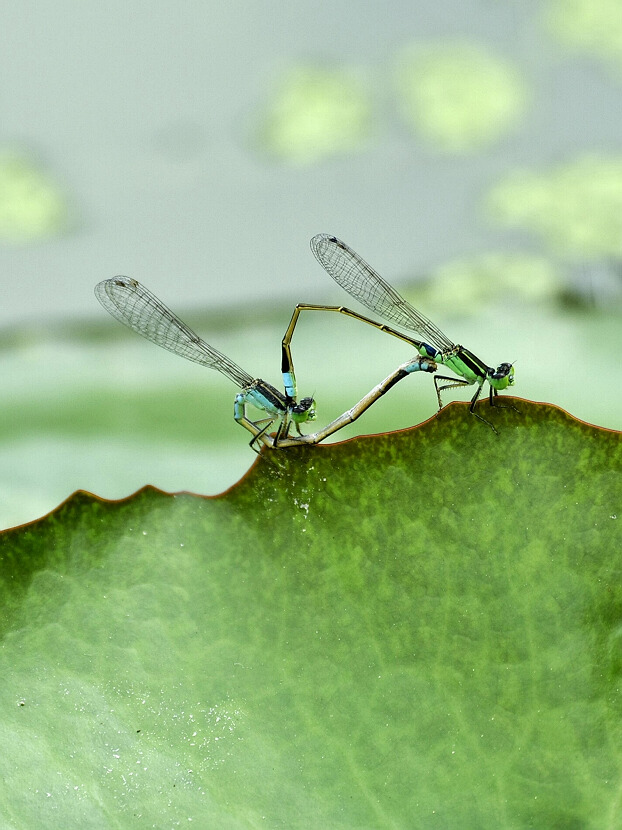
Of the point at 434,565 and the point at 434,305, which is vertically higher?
the point at 434,305

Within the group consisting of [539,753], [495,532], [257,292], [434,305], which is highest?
[257,292]

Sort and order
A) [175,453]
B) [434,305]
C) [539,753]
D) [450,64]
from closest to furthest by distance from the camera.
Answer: [539,753]
[175,453]
[434,305]
[450,64]

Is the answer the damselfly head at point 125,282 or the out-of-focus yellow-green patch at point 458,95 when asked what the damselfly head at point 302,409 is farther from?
the out-of-focus yellow-green patch at point 458,95

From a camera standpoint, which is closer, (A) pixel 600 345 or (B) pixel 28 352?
(A) pixel 600 345

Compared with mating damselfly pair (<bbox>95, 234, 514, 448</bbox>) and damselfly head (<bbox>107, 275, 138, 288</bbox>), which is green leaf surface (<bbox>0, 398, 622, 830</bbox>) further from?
damselfly head (<bbox>107, 275, 138, 288</bbox>)

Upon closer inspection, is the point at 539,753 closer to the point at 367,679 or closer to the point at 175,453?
the point at 367,679

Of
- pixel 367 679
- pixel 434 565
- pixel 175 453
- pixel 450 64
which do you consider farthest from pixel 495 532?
pixel 450 64

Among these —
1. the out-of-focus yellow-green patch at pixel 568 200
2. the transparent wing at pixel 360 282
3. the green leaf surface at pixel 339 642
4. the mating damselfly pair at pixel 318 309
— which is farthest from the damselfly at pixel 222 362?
the out-of-focus yellow-green patch at pixel 568 200
